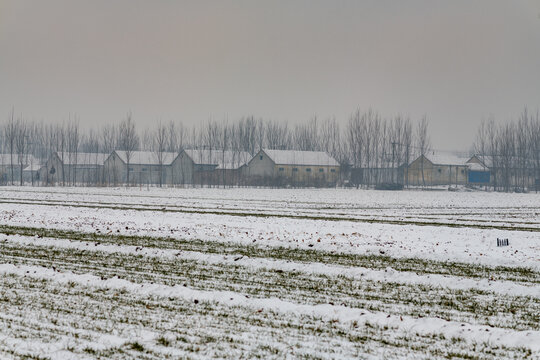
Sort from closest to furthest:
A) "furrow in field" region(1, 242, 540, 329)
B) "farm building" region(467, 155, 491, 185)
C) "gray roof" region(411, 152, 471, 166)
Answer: "furrow in field" region(1, 242, 540, 329)
"gray roof" region(411, 152, 471, 166)
"farm building" region(467, 155, 491, 185)

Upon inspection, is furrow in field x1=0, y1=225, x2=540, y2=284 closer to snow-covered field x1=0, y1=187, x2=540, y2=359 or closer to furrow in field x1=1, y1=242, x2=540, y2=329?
snow-covered field x1=0, y1=187, x2=540, y2=359

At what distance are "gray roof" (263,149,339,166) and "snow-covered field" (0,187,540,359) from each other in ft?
289

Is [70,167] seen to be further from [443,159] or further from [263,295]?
[263,295]

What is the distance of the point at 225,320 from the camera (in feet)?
28.3

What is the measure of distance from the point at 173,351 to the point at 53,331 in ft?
6.09

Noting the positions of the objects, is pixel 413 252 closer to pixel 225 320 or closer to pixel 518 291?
pixel 518 291

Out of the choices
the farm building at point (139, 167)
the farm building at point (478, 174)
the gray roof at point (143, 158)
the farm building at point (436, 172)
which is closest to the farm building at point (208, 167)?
the farm building at point (139, 167)

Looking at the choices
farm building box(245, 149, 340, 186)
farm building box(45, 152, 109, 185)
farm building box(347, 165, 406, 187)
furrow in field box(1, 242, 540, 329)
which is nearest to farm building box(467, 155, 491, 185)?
farm building box(347, 165, 406, 187)

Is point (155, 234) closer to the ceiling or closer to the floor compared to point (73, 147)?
closer to the floor

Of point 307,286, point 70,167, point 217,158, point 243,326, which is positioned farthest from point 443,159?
point 243,326

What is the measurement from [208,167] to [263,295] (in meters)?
104

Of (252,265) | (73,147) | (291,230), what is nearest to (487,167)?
(73,147)

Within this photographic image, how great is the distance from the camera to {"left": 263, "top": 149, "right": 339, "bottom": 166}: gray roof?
357 feet

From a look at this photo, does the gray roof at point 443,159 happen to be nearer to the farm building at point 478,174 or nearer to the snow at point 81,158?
the farm building at point 478,174
